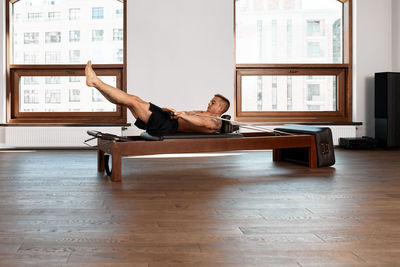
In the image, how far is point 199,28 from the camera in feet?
20.9

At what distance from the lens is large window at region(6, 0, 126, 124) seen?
6543mm

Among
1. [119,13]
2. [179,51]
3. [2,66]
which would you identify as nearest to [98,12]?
[119,13]

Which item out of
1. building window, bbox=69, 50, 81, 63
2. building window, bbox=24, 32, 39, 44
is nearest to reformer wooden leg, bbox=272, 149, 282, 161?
building window, bbox=69, 50, 81, 63

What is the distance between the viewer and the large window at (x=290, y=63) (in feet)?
22.0

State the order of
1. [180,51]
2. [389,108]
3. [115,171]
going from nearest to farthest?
1. [115,171]
2. [389,108]
3. [180,51]

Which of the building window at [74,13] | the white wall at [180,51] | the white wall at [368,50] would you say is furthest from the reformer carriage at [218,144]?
the building window at [74,13]

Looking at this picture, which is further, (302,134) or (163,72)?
(163,72)

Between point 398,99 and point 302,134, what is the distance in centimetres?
264

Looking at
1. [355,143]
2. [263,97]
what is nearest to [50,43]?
[263,97]

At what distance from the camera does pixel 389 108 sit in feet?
20.1

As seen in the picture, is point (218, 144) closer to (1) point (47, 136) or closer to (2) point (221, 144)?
(2) point (221, 144)

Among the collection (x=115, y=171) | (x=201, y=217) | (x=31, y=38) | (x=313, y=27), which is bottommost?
(x=201, y=217)

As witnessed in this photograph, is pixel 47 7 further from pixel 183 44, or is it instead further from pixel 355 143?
pixel 355 143

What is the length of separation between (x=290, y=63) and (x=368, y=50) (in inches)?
46.3
